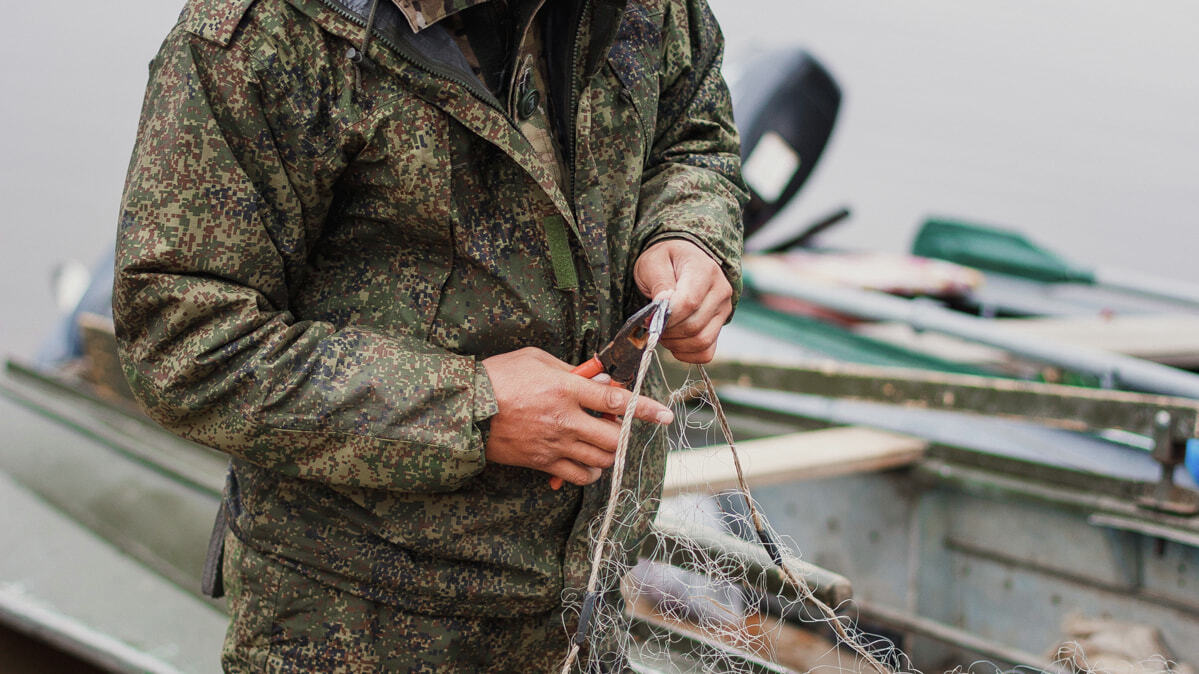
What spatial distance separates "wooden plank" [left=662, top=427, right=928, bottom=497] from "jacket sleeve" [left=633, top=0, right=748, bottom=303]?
93 cm

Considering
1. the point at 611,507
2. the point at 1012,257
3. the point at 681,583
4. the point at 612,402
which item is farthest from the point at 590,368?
the point at 1012,257

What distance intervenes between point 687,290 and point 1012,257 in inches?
149

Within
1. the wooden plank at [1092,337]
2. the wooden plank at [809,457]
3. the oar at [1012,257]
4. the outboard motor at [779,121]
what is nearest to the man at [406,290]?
the wooden plank at [809,457]

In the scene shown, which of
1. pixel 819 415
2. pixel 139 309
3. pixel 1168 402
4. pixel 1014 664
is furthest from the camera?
pixel 819 415

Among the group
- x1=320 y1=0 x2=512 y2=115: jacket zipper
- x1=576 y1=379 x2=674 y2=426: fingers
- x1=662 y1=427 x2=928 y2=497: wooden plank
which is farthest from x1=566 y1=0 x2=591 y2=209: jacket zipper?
x1=662 y1=427 x2=928 y2=497: wooden plank

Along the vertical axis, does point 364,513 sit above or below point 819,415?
above

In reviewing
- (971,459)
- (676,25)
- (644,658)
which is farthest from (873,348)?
(676,25)

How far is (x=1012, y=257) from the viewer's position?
4.38 meters

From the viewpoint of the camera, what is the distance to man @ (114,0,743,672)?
872mm

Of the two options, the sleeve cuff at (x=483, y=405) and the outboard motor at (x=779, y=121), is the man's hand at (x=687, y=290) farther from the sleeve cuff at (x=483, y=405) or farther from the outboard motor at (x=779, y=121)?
the outboard motor at (x=779, y=121)

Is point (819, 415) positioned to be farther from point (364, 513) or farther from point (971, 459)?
point (364, 513)

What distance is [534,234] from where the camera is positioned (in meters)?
1.01

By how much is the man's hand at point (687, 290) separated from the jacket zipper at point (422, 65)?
0.76 ft

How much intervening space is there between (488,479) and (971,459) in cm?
199
